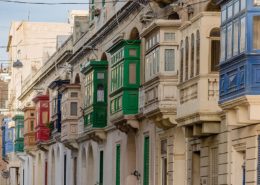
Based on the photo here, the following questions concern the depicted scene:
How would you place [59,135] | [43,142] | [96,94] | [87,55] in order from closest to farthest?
[96,94]
[87,55]
[59,135]
[43,142]

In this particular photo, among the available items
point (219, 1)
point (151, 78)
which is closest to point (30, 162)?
point (151, 78)

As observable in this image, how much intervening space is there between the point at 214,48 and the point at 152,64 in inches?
207

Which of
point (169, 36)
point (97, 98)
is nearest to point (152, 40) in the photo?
point (169, 36)

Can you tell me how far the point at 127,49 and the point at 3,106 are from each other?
70.2 metres

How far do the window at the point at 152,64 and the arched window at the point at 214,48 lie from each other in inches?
170

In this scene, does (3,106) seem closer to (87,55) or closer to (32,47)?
(32,47)

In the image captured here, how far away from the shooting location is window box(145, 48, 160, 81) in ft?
98.5

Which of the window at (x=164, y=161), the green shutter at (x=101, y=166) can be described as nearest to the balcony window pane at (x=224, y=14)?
the window at (x=164, y=161)

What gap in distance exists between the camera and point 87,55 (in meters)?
45.8

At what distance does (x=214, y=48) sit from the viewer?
2550 centimetres

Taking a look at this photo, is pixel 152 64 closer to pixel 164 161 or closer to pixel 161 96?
pixel 161 96

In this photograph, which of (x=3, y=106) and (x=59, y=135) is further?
(x=3, y=106)

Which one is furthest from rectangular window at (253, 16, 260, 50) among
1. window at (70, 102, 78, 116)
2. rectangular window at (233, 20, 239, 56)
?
window at (70, 102, 78, 116)

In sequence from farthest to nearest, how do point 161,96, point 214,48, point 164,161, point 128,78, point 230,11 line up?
point 128,78
point 164,161
point 161,96
point 214,48
point 230,11
